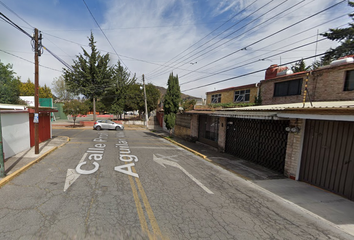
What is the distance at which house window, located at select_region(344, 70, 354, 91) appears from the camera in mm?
8383

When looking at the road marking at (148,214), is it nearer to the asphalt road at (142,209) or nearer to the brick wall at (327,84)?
the asphalt road at (142,209)

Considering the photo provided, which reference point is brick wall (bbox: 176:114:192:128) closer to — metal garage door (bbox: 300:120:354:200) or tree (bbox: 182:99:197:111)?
tree (bbox: 182:99:197:111)

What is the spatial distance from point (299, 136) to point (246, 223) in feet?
15.2

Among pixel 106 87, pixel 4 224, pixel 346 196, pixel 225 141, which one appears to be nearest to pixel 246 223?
pixel 346 196

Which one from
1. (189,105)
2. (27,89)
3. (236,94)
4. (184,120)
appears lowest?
(184,120)

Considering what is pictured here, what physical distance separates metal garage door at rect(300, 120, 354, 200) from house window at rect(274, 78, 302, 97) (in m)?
6.68

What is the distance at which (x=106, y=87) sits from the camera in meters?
33.7

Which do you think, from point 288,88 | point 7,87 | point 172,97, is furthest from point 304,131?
point 7,87

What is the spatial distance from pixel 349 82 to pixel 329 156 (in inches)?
229

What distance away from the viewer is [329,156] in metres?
5.52

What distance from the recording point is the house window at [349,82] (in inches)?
330

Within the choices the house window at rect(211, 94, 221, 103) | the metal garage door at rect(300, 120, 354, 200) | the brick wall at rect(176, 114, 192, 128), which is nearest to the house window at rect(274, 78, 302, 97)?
the metal garage door at rect(300, 120, 354, 200)

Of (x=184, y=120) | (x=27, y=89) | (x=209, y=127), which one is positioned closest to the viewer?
(x=209, y=127)

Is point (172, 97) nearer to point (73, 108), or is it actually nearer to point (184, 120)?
point (184, 120)
